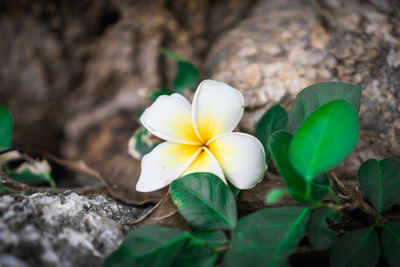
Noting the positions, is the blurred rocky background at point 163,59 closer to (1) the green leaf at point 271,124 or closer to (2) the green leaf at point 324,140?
(1) the green leaf at point 271,124

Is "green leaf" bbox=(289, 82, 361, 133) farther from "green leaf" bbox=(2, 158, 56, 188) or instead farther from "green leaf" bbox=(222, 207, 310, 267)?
"green leaf" bbox=(2, 158, 56, 188)

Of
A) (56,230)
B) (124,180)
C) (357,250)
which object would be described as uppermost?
(56,230)

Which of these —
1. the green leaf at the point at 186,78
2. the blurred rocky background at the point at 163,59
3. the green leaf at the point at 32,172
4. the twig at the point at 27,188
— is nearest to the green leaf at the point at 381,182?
the blurred rocky background at the point at 163,59

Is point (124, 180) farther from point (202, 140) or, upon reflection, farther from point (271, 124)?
point (271, 124)

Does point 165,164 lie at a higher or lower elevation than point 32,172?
higher

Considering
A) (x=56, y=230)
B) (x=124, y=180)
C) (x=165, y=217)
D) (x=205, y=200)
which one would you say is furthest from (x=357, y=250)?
(x=124, y=180)

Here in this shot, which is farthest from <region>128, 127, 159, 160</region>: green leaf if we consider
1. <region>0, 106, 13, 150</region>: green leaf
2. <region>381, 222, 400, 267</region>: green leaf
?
<region>381, 222, 400, 267</region>: green leaf
